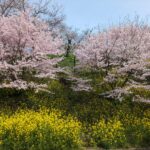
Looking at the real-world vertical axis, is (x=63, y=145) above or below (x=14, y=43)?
below

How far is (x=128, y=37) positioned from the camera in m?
24.8

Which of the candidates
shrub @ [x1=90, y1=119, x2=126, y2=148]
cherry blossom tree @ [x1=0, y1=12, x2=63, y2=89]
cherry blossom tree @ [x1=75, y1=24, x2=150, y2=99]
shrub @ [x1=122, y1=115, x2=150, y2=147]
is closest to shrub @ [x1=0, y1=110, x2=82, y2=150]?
shrub @ [x1=90, y1=119, x2=126, y2=148]

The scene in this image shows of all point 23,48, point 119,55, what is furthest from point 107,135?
point 23,48

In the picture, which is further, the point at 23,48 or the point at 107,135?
the point at 23,48

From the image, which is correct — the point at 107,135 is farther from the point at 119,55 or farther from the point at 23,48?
the point at 23,48

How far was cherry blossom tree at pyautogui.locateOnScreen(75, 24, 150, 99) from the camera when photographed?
24.3m

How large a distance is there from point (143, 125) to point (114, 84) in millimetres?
4661

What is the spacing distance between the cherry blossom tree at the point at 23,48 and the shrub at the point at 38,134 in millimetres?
5045

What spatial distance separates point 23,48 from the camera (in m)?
23.8

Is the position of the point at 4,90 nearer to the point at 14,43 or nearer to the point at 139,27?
the point at 14,43

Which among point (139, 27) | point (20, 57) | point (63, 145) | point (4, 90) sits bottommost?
point (63, 145)

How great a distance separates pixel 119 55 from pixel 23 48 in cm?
486

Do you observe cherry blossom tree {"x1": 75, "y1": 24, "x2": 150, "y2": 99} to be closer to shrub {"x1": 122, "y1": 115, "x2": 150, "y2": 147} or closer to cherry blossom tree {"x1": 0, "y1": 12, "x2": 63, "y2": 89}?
cherry blossom tree {"x1": 0, "y1": 12, "x2": 63, "y2": 89}

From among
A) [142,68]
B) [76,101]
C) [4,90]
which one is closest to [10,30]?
[4,90]
